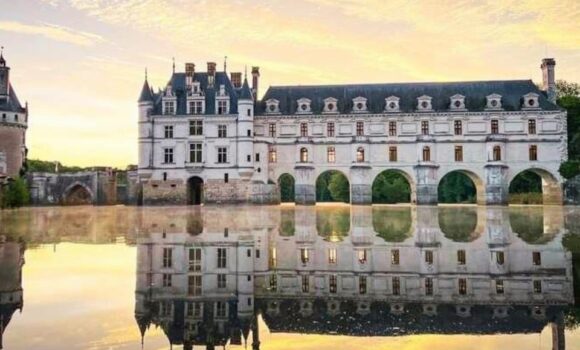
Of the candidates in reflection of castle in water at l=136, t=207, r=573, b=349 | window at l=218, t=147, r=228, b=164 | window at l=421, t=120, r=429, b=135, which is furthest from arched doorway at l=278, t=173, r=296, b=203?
reflection of castle in water at l=136, t=207, r=573, b=349

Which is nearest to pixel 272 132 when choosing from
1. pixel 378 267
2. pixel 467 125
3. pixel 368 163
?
pixel 368 163

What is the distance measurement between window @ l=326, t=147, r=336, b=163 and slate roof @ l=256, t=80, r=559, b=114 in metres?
3.98

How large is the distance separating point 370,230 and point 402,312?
11.7m

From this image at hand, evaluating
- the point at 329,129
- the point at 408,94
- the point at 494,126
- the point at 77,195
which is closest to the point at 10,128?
the point at 77,195

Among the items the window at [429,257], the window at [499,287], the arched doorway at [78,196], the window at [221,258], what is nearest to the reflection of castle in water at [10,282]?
the window at [221,258]

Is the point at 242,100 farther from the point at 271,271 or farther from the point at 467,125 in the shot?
the point at 271,271

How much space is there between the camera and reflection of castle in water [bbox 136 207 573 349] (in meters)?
6.00

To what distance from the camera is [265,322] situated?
242 inches

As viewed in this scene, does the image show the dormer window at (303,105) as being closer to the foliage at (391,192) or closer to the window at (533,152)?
the foliage at (391,192)

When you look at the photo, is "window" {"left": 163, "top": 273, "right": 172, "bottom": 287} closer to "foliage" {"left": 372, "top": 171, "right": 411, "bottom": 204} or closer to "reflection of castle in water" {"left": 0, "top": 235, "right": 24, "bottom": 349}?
"reflection of castle in water" {"left": 0, "top": 235, "right": 24, "bottom": 349}

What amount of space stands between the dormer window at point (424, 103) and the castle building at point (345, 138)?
96 mm

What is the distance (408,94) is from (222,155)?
1915cm

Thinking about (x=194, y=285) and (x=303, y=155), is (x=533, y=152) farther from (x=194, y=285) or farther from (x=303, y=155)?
(x=194, y=285)

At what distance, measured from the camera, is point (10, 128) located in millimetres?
53688
